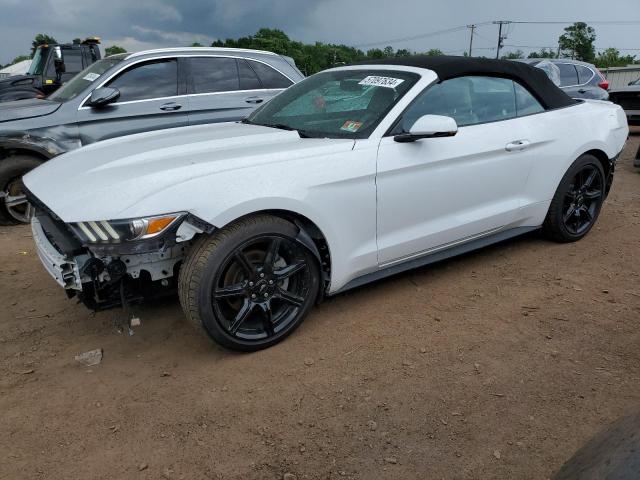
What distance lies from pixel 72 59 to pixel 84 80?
7.45 m

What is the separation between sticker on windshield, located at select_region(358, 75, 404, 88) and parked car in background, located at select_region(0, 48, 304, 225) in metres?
2.84

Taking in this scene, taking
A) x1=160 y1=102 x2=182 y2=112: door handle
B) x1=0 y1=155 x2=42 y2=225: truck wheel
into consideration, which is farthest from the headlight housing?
x1=160 y1=102 x2=182 y2=112: door handle

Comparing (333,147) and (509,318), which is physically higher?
(333,147)

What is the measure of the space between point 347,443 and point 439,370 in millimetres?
765

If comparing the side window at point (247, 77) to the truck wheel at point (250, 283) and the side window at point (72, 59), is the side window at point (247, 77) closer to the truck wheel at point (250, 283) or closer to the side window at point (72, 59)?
the truck wheel at point (250, 283)

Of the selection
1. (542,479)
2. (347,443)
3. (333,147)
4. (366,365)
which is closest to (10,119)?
(333,147)

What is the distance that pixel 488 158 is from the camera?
3.76 metres

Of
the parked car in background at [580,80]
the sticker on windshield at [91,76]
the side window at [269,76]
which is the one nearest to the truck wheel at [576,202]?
the side window at [269,76]

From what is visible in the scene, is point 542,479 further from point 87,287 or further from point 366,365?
A: point 87,287

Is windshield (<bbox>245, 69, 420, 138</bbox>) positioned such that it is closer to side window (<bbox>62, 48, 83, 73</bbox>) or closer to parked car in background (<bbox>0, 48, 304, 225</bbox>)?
parked car in background (<bbox>0, 48, 304, 225</bbox>)

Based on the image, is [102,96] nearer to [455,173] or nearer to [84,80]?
[84,80]

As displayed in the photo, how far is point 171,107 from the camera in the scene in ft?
19.5

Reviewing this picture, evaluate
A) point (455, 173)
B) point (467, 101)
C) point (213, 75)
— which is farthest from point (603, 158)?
point (213, 75)

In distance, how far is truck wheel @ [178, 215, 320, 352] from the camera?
2768 mm
